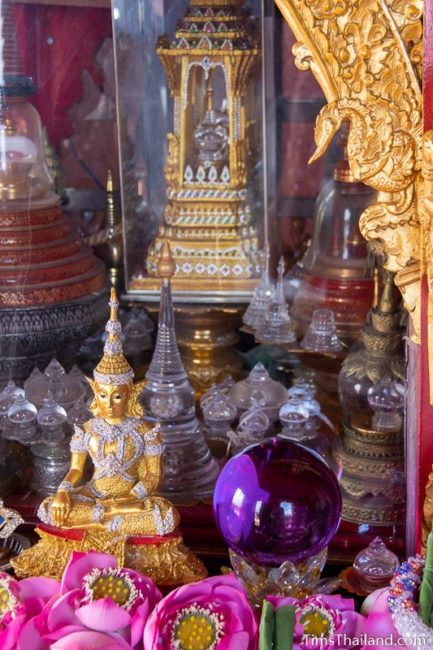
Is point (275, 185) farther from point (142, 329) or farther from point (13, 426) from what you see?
point (13, 426)

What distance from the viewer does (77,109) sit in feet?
5.82

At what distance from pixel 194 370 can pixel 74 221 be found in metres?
0.30

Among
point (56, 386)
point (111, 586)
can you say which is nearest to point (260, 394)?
point (56, 386)

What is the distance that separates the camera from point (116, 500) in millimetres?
1244

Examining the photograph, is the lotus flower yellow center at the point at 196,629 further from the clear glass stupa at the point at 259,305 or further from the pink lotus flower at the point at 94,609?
the clear glass stupa at the point at 259,305

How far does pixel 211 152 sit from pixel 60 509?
0.77m

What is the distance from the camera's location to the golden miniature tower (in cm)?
172

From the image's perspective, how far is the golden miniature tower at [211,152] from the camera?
5.63 ft

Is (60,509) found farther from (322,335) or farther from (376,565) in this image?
(322,335)

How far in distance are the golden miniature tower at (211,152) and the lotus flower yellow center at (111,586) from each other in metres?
0.66

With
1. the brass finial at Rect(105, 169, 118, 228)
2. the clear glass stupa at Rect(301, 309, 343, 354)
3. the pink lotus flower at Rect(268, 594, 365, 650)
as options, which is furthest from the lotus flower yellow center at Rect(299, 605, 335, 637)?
the brass finial at Rect(105, 169, 118, 228)

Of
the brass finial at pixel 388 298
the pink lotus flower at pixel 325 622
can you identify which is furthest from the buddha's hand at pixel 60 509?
the brass finial at pixel 388 298

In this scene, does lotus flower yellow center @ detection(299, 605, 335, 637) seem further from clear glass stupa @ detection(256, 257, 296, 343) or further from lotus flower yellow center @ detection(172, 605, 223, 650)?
clear glass stupa @ detection(256, 257, 296, 343)

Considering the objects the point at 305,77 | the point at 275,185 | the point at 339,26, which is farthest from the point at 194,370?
the point at 339,26
